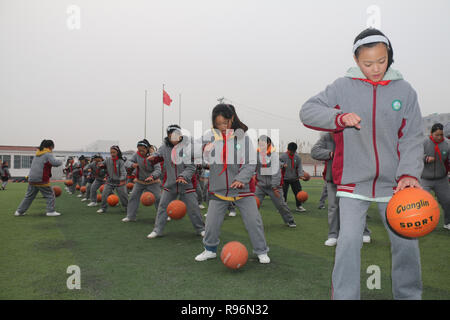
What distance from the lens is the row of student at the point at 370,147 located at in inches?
103

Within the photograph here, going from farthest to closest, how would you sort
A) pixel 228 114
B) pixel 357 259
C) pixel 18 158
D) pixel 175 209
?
pixel 18 158 → pixel 175 209 → pixel 228 114 → pixel 357 259

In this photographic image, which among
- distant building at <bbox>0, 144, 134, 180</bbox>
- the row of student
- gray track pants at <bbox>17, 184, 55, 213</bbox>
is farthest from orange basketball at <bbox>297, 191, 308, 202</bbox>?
distant building at <bbox>0, 144, 134, 180</bbox>

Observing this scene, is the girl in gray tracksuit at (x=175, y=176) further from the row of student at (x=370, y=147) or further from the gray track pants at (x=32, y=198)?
the gray track pants at (x=32, y=198)

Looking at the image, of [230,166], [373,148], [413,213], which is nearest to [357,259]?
[413,213]

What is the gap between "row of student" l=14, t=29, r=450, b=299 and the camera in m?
2.61

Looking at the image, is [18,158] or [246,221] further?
[18,158]

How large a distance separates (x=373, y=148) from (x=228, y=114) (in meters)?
2.49

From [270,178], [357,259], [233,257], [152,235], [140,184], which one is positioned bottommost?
[152,235]

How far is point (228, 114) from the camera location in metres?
4.87

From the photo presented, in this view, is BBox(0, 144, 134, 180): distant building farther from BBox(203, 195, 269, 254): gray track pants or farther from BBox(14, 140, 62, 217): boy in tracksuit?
BBox(203, 195, 269, 254): gray track pants

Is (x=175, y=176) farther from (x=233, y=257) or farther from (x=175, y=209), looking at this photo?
(x=233, y=257)

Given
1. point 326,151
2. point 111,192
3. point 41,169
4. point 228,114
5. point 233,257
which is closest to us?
point 233,257

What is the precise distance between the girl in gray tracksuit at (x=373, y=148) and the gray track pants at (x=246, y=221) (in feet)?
7.18

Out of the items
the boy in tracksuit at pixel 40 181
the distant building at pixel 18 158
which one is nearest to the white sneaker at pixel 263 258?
the boy in tracksuit at pixel 40 181
